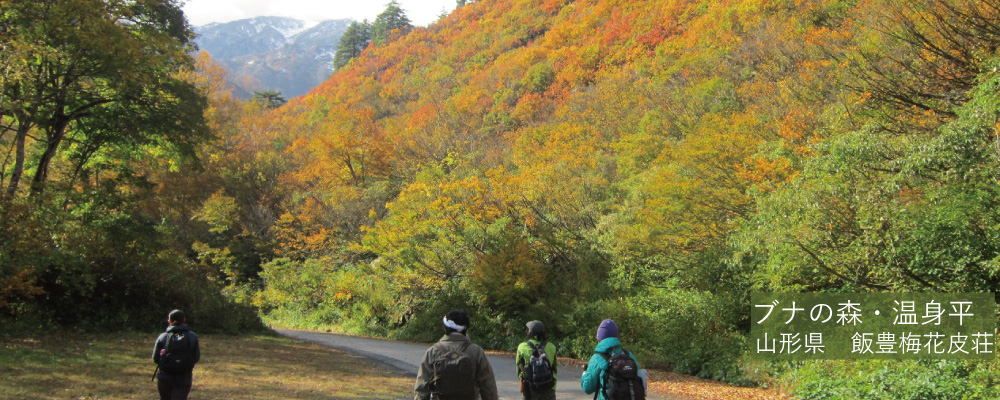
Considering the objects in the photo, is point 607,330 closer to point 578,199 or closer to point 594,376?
point 594,376

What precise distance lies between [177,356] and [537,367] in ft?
13.2

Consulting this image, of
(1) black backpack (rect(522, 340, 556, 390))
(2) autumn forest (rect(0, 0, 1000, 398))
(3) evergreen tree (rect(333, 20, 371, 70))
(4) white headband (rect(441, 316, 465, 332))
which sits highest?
(3) evergreen tree (rect(333, 20, 371, 70))

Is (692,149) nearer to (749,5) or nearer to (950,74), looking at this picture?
(950,74)

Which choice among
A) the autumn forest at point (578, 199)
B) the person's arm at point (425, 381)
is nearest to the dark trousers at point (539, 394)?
the person's arm at point (425, 381)

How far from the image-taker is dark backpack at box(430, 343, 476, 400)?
4375mm

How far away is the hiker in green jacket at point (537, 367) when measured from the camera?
5738mm

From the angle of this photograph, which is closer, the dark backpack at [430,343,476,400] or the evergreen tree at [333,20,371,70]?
the dark backpack at [430,343,476,400]

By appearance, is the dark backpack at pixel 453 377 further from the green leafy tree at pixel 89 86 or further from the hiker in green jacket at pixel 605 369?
the green leafy tree at pixel 89 86

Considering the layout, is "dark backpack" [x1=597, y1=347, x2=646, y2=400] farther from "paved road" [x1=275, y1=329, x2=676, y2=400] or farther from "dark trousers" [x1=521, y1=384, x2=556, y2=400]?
"paved road" [x1=275, y1=329, x2=676, y2=400]

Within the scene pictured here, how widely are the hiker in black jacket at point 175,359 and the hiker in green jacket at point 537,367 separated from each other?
12.1ft

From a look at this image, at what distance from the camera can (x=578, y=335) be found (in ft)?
64.4

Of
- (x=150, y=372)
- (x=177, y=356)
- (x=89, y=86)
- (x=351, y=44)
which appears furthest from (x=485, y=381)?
(x=351, y=44)

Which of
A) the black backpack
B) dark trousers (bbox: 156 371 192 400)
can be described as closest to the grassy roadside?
dark trousers (bbox: 156 371 192 400)

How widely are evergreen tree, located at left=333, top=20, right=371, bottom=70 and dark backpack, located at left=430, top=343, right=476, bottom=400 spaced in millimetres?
97850
